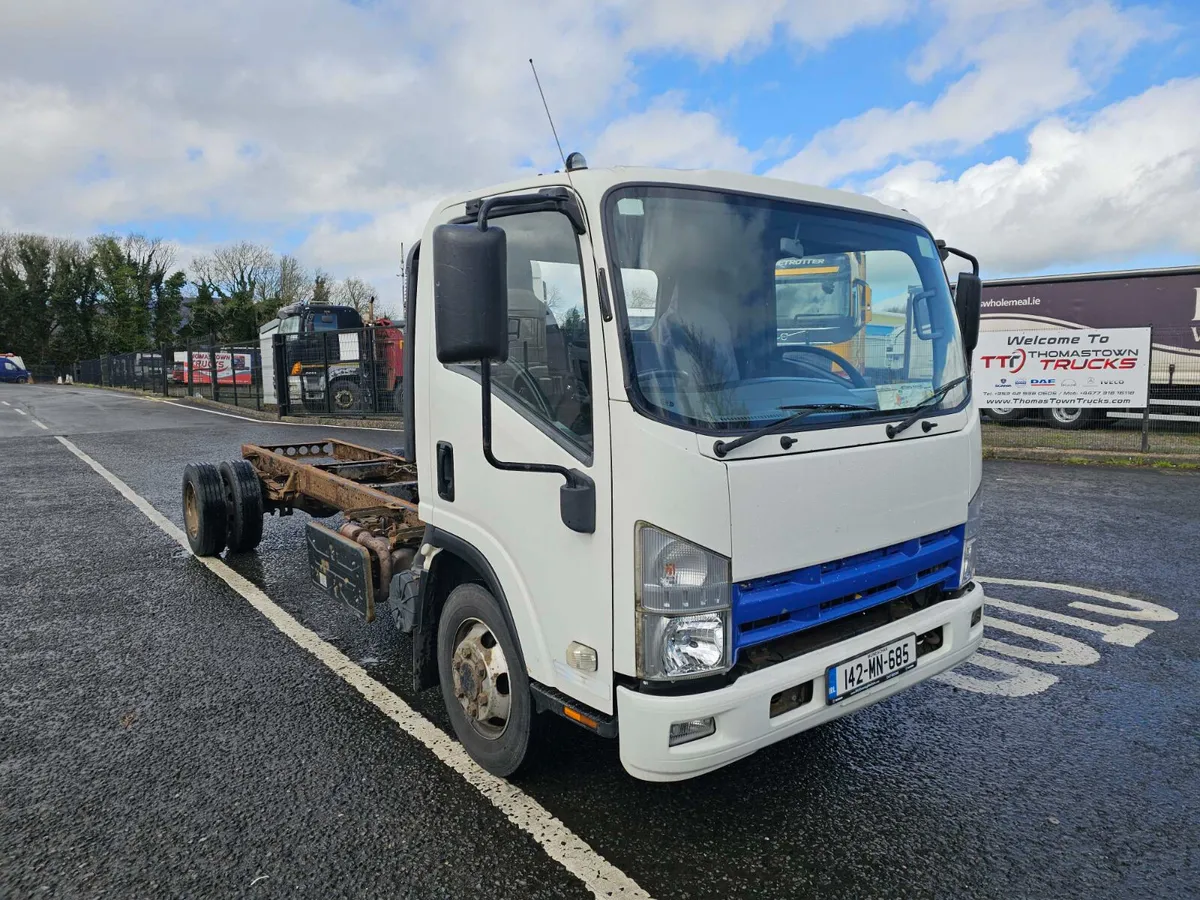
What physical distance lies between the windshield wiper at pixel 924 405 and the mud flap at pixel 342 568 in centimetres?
248

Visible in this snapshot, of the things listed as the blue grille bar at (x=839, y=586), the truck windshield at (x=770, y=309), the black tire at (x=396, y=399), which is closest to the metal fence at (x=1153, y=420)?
the truck windshield at (x=770, y=309)

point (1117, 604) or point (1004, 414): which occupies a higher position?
point (1004, 414)

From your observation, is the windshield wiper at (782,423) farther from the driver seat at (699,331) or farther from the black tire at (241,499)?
the black tire at (241,499)

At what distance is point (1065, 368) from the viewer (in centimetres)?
1253

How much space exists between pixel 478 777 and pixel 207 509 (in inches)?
162

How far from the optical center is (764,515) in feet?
8.13

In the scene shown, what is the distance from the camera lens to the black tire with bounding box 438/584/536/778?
2.91 meters

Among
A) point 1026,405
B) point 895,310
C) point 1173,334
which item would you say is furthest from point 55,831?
point 1173,334

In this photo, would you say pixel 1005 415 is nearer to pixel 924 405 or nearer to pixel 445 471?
pixel 924 405

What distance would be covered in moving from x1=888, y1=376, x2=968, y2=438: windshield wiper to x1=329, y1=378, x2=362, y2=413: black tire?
1889cm

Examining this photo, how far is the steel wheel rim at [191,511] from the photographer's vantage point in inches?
251

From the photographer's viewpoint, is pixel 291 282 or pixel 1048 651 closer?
pixel 1048 651

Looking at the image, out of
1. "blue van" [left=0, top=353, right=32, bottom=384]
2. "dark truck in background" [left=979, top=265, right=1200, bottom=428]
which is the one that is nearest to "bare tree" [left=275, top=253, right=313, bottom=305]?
"blue van" [left=0, top=353, right=32, bottom=384]

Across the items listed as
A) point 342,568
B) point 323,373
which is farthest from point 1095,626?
point 323,373
